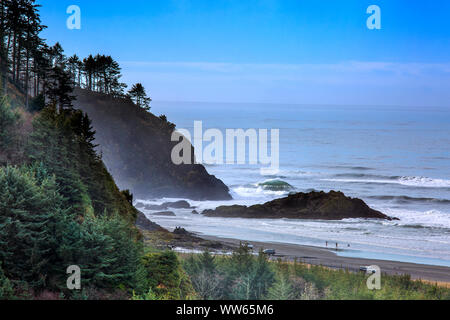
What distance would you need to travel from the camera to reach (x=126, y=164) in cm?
8306

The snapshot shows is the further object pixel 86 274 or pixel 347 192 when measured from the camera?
pixel 347 192

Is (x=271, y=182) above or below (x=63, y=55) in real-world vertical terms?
below

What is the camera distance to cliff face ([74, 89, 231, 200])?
79812 millimetres

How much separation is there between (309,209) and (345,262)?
24.0m

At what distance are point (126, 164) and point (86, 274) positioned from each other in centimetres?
7081

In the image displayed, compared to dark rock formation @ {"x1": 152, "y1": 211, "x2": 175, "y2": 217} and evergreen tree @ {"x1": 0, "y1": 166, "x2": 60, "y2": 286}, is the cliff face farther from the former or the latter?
evergreen tree @ {"x1": 0, "y1": 166, "x2": 60, "y2": 286}

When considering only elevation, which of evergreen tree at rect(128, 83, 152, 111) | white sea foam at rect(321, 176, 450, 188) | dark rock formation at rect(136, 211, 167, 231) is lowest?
dark rock formation at rect(136, 211, 167, 231)

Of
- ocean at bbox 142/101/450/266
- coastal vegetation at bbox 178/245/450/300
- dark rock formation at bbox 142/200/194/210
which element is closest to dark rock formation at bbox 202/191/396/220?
ocean at bbox 142/101/450/266

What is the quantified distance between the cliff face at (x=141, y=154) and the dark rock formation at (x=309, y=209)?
55.9 feet

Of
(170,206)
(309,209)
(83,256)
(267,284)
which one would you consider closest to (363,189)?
(309,209)

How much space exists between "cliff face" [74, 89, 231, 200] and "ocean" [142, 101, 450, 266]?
6.05 meters

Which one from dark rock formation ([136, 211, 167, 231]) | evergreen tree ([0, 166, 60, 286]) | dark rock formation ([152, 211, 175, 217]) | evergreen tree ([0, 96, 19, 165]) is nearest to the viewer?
evergreen tree ([0, 166, 60, 286])

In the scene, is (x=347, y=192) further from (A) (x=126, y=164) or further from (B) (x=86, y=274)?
(B) (x=86, y=274)
